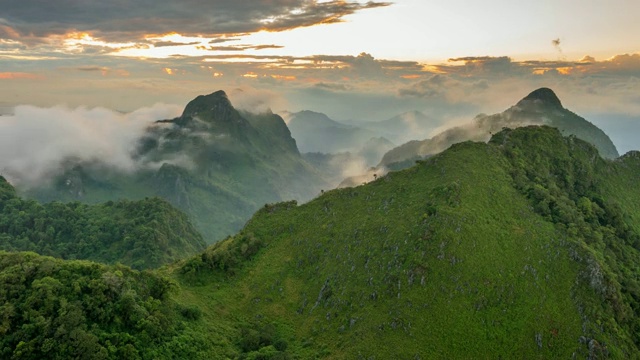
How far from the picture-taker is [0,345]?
66.8 m

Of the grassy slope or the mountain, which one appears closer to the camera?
the mountain

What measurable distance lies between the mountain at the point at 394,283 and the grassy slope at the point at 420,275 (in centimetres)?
32

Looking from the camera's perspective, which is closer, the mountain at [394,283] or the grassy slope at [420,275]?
the mountain at [394,283]

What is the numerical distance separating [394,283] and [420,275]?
5.99 m

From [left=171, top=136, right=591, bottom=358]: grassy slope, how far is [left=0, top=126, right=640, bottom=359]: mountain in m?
0.32

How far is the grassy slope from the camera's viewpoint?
83938mm

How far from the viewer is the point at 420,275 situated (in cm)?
9275

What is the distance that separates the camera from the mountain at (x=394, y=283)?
7756 centimetres

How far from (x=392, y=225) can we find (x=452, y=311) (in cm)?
2934

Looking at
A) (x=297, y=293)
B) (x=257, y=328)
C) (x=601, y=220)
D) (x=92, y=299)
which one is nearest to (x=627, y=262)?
(x=601, y=220)

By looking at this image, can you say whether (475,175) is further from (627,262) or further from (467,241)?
(627,262)

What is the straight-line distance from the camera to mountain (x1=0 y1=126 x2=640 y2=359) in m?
77.6

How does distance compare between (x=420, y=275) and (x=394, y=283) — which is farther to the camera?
(x=394, y=283)

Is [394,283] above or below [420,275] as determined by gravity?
below
